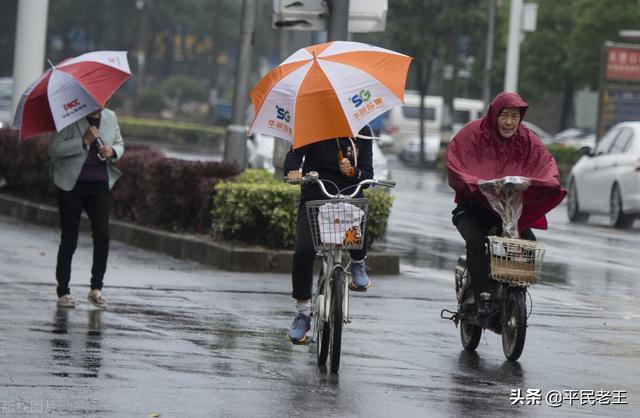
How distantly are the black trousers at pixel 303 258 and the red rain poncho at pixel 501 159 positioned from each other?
94 centimetres

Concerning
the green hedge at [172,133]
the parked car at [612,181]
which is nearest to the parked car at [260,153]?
the parked car at [612,181]

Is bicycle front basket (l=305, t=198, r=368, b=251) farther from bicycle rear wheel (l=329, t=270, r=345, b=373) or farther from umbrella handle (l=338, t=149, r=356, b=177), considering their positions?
umbrella handle (l=338, t=149, r=356, b=177)

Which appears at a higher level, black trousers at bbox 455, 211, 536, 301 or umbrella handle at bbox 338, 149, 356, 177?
umbrella handle at bbox 338, 149, 356, 177

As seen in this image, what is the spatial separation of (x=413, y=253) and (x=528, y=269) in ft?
26.2

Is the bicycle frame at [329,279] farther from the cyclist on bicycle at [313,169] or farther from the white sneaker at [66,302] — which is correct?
the white sneaker at [66,302]

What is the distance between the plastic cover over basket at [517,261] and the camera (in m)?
8.85

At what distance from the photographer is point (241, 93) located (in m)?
22.1

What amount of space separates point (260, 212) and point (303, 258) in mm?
5346

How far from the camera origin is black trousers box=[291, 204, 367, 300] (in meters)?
8.88

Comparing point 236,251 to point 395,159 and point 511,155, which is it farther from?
point 395,159

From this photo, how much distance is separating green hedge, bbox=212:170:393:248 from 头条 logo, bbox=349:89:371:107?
5.19 meters

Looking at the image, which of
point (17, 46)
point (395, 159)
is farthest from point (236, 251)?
point (395, 159)

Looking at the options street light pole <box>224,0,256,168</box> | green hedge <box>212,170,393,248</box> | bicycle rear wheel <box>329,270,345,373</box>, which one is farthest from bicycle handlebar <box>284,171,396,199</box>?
street light pole <box>224,0,256,168</box>

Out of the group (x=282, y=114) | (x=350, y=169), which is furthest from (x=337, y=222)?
(x=282, y=114)
